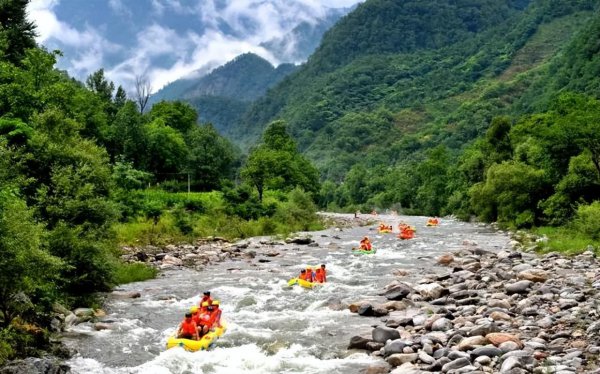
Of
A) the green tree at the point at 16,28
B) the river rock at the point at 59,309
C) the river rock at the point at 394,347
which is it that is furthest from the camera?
the green tree at the point at 16,28

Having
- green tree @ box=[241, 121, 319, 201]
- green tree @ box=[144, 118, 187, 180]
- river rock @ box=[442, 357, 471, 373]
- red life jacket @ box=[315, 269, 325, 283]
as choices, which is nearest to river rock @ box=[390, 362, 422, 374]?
river rock @ box=[442, 357, 471, 373]

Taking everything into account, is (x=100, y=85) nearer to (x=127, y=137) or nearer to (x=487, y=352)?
(x=127, y=137)

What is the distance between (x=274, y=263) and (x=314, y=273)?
25.6 ft

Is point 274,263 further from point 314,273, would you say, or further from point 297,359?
point 297,359

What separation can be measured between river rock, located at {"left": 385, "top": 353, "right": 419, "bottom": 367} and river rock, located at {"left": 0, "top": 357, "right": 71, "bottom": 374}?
24.5ft

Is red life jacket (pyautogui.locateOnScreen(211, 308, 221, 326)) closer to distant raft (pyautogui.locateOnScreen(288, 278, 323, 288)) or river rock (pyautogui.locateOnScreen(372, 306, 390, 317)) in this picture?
river rock (pyautogui.locateOnScreen(372, 306, 390, 317))

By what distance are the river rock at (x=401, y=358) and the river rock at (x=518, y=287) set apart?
23.2ft

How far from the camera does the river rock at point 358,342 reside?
14.1 meters

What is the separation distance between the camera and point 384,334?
1422 centimetres

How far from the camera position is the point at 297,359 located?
13594 mm

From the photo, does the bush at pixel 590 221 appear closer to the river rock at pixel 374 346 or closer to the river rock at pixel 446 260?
the river rock at pixel 446 260

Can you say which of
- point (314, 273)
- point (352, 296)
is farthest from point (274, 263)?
point (352, 296)

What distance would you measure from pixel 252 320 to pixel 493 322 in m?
7.66

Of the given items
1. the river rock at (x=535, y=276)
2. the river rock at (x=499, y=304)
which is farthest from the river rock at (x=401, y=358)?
the river rock at (x=535, y=276)
